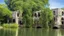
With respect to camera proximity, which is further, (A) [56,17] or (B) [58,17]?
(B) [58,17]

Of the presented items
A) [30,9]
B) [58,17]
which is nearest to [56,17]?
[58,17]

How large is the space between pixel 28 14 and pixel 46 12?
5454mm

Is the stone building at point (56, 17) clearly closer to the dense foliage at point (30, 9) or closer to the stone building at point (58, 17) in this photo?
the stone building at point (58, 17)

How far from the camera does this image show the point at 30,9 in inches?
2343

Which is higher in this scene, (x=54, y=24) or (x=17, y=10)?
(x=17, y=10)

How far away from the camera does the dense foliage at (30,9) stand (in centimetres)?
5581

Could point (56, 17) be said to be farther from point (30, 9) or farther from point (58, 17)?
point (30, 9)

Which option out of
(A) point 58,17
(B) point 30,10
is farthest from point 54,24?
(B) point 30,10

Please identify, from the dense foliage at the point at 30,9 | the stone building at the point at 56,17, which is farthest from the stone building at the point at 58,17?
the dense foliage at the point at 30,9

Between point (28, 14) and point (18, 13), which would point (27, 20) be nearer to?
point (28, 14)

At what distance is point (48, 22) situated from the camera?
56.9 m

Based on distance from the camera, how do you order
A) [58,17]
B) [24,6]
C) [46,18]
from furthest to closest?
[58,17], [24,6], [46,18]

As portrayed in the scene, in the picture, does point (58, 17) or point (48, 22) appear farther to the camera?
point (58, 17)

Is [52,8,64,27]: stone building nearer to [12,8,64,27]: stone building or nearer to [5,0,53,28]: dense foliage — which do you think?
[12,8,64,27]: stone building
